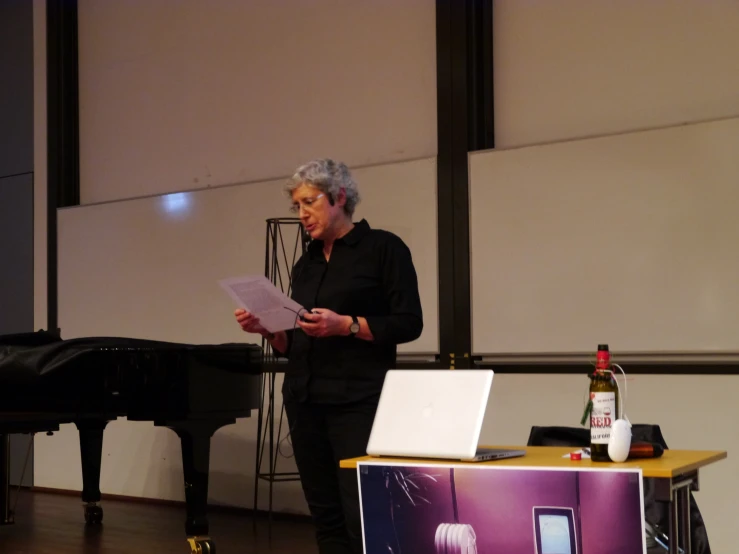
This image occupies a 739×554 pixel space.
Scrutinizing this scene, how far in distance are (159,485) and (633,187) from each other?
134 inches

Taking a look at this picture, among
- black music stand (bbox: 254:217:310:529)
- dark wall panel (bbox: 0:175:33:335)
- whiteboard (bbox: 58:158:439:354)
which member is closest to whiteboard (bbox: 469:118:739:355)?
whiteboard (bbox: 58:158:439:354)

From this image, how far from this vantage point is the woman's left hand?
249 centimetres

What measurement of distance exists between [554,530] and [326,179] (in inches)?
47.5

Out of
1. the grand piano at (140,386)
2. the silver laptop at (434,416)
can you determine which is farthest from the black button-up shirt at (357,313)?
the grand piano at (140,386)

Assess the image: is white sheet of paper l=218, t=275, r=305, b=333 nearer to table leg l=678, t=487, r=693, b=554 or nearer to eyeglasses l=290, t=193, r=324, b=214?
eyeglasses l=290, t=193, r=324, b=214

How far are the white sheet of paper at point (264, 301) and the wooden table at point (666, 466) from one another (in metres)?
0.58

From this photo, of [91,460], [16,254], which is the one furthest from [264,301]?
[16,254]

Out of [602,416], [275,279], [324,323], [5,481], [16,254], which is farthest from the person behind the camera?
[16,254]

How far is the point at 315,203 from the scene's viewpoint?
8.73 feet

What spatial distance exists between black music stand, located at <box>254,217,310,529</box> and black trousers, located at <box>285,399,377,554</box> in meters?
2.27

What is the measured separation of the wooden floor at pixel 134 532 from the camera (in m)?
4.36

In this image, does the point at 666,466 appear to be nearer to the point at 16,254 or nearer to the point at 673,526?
the point at 673,526

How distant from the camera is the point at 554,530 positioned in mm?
1882

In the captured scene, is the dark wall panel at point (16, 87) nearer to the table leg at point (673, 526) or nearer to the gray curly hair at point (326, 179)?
the gray curly hair at point (326, 179)
